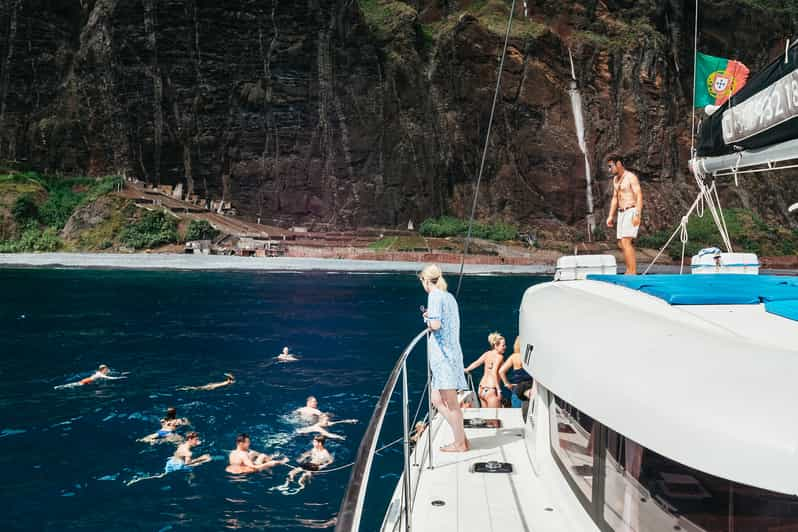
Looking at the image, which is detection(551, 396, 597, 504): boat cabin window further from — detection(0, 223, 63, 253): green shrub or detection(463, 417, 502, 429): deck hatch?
detection(0, 223, 63, 253): green shrub

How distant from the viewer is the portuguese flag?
20.7ft

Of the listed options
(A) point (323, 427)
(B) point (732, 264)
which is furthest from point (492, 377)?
(B) point (732, 264)

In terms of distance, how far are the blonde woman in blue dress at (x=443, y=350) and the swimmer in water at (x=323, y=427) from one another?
22.4 feet

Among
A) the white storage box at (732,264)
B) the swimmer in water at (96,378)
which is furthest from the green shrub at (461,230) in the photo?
the white storage box at (732,264)

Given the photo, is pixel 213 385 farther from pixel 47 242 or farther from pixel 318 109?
pixel 318 109

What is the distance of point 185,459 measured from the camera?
10961mm

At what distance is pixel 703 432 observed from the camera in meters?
2.08

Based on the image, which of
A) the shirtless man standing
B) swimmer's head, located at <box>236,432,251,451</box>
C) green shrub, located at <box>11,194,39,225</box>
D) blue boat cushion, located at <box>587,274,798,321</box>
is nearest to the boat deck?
blue boat cushion, located at <box>587,274,798,321</box>

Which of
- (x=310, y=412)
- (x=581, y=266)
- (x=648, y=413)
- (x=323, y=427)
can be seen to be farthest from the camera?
(x=310, y=412)

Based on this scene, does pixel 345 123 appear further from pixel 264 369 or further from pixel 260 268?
pixel 264 369

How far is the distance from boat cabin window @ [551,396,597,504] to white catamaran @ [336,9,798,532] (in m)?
0.01

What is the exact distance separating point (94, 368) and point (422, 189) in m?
46.6

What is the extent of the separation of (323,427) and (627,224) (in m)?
7.22

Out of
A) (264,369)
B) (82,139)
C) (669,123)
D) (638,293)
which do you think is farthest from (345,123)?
(638,293)
